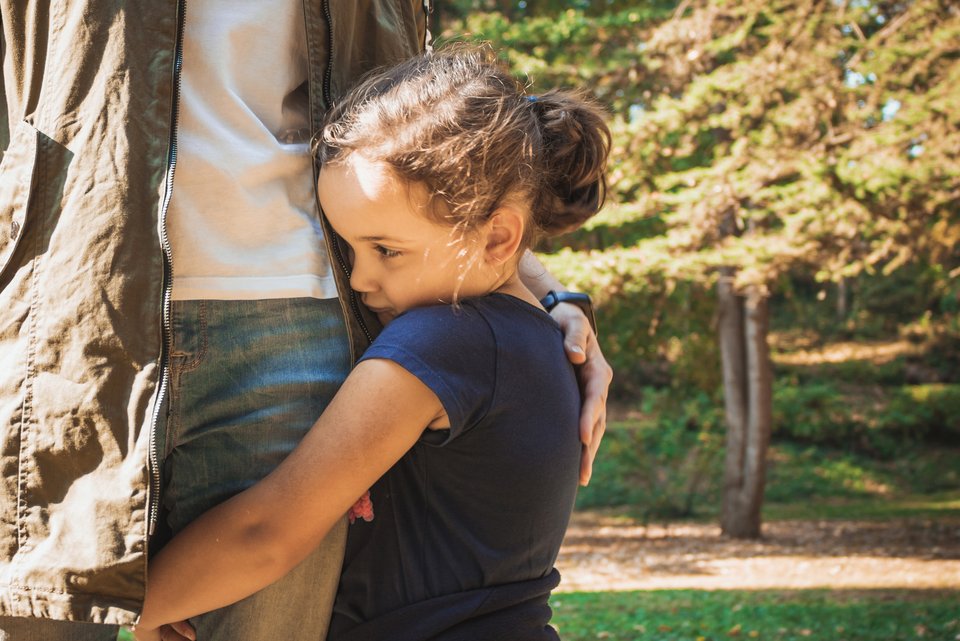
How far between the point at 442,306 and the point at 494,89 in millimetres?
388

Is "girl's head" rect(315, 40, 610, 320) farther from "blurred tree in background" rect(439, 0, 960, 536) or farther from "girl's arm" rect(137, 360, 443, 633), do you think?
"blurred tree in background" rect(439, 0, 960, 536)

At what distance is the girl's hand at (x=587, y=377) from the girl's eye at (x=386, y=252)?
A: 397 millimetres

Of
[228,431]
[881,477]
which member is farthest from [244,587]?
[881,477]

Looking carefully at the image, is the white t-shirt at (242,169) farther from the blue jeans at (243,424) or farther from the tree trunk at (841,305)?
the tree trunk at (841,305)

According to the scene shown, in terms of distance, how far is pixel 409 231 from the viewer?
158 cm

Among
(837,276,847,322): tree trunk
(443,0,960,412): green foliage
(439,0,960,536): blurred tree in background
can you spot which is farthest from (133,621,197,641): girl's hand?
(837,276,847,322): tree trunk

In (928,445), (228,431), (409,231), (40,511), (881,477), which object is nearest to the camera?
(40,511)

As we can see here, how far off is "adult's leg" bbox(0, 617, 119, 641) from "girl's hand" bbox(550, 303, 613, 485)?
86 cm

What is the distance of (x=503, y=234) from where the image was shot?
65.8 inches

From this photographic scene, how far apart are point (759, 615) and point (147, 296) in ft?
24.9

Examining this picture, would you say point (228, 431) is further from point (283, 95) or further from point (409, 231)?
point (283, 95)

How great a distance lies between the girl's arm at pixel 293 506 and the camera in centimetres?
141

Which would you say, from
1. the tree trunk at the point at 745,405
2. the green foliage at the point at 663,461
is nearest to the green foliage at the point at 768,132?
the tree trunk at the point at 745,405

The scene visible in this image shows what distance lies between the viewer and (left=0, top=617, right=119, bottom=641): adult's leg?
1425 millimetres
